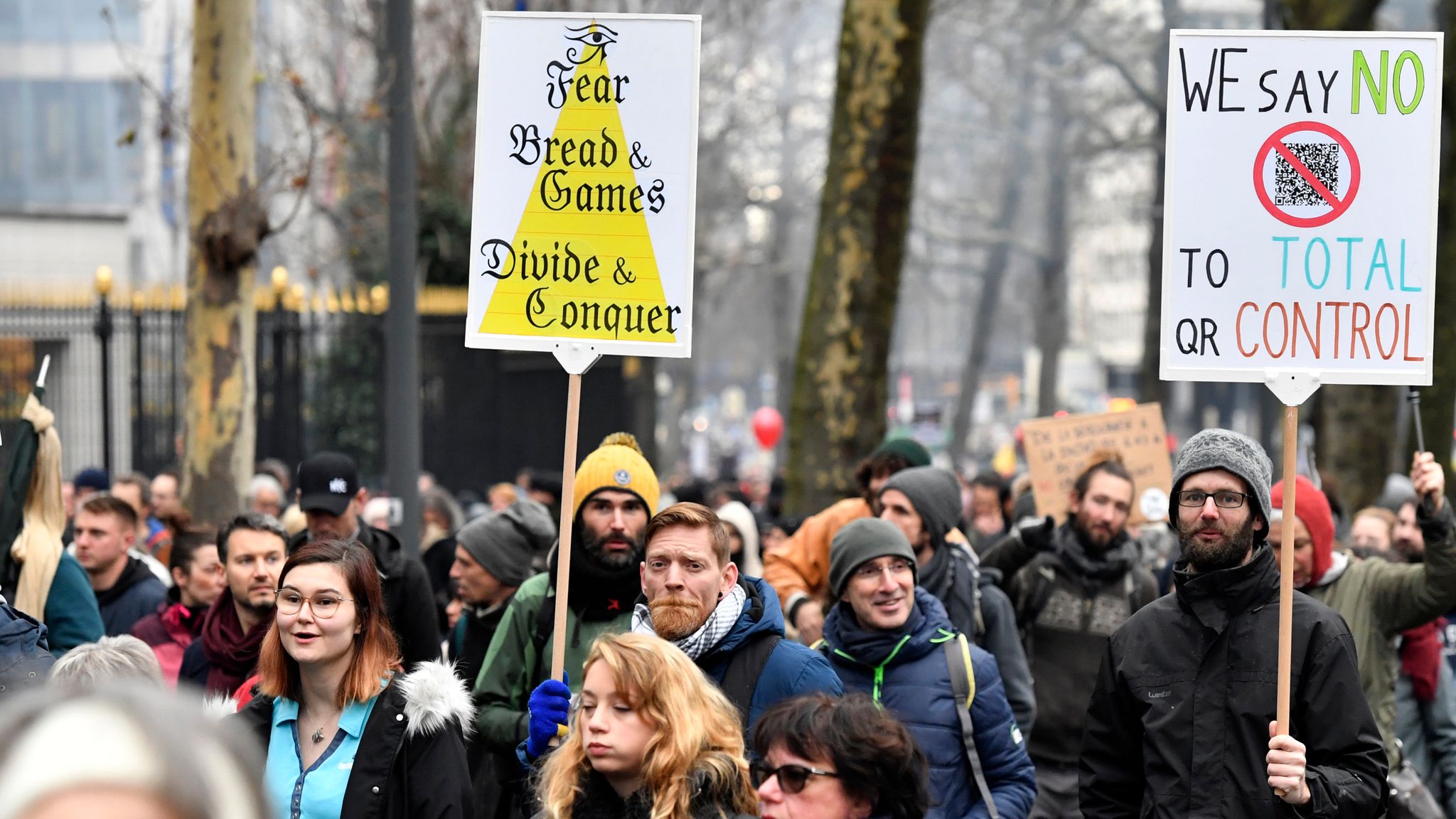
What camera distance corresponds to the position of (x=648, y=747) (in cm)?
366

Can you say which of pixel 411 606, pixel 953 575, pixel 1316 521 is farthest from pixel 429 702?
pixel 1316 521

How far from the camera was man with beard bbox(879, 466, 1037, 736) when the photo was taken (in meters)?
6.24

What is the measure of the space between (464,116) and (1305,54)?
1886 cm

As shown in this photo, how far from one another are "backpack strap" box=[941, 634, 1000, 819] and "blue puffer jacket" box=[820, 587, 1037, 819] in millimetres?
15

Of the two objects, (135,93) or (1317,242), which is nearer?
(1317,242)

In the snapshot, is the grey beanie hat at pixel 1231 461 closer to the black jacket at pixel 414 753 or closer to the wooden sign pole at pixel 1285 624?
the wooden sign pole at pixel 1285 624

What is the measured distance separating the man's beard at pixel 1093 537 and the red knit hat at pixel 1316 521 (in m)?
1.02

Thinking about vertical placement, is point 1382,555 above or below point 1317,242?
below

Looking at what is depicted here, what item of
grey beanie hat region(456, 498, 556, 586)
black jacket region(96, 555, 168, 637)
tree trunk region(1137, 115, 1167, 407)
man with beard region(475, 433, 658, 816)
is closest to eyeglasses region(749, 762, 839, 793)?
man with beard region(475, 433, 658, 816)

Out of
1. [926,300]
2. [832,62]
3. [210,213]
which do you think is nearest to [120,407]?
[210,213]

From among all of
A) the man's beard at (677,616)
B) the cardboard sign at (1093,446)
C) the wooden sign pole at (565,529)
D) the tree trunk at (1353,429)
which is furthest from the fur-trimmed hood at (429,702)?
the tree trunk at (1353,429)

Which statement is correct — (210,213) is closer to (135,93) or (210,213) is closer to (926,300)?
(135,93)

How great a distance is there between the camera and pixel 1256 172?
4945 millimetres

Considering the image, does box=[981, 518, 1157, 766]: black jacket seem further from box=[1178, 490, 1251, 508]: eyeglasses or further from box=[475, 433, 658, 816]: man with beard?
box=[1178, 490, 1251, 508]: eyeglasses
